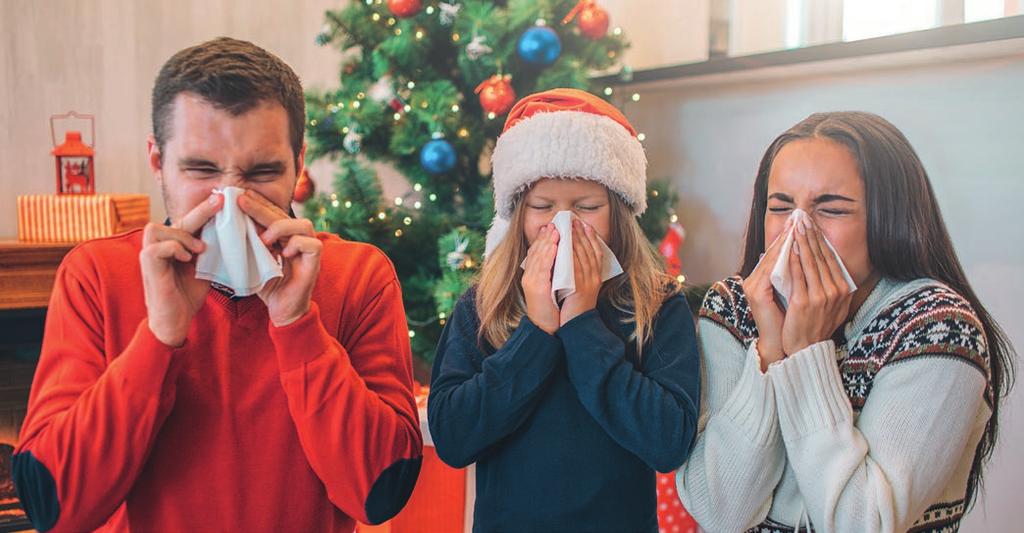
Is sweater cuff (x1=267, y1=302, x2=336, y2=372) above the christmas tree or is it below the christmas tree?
below

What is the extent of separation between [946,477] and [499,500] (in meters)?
0.70

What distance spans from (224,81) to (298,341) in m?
0.39

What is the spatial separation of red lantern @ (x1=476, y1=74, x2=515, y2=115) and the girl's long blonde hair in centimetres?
134

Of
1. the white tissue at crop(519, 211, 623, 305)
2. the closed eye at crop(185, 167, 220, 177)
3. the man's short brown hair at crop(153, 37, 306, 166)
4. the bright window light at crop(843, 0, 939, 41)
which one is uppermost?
the bright window light at crop(843, 0, 939, 41)

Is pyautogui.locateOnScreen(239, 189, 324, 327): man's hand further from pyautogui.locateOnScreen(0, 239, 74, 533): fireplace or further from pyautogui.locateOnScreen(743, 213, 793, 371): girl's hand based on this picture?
pyautogui.locateOnScreen(0, 239, 74, 533): fireplace

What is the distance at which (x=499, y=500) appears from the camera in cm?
139

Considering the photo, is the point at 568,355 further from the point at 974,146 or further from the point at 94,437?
the point at 974,146

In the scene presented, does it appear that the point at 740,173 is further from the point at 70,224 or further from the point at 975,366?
the point at 70,224

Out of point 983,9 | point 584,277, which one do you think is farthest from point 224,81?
point 983,9

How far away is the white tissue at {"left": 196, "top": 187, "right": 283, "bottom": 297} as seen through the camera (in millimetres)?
1157

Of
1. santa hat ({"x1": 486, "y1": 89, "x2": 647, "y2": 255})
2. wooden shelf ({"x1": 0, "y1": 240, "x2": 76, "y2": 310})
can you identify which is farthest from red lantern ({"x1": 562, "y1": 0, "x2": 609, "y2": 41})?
wooden shelf ({"x1": 0, "y1": 240, "x2": 76, "y2": 310})

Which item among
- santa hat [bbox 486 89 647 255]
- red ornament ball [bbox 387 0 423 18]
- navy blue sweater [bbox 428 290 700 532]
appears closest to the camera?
navy blue sweater [bbox 428 290 700 532]

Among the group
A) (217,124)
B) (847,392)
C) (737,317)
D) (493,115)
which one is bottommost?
(847,392)

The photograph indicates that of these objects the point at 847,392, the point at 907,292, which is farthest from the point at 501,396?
the point at 907,292
